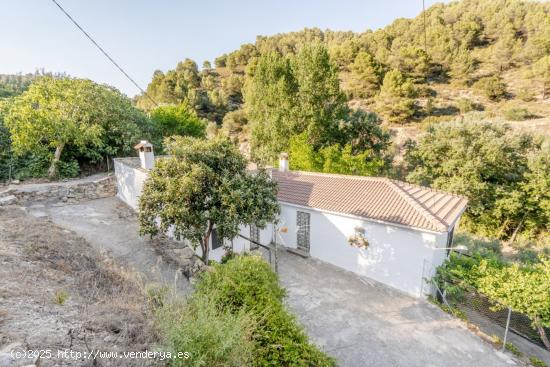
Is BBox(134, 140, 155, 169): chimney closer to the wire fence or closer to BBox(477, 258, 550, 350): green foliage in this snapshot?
the wire fence

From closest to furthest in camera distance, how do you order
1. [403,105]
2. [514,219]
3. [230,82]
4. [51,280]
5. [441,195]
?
1. [51,280]
2. [441,195]
3. [514,219]
4. [403,105]
5. [230,82]

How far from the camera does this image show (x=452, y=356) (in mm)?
7445

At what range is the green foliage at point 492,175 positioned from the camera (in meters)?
19.4

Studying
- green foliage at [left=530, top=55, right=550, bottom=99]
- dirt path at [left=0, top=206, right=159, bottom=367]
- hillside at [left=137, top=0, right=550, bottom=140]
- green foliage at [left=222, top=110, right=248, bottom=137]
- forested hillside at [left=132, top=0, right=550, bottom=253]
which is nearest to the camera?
dirt path at [left=0, top=206, right=159, bottom=367]

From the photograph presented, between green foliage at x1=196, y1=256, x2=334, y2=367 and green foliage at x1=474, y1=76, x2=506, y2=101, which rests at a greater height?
green foliage at x1=474, y1=76, x2=506, y2=101

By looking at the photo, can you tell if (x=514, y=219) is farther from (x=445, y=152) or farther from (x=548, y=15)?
(x=548, y=15)

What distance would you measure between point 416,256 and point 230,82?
48.1 m

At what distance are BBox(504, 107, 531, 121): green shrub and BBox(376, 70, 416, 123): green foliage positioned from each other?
35.3ft

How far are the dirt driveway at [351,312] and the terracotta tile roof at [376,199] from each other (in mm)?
2815

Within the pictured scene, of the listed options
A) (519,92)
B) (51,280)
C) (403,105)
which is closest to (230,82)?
(403,105)

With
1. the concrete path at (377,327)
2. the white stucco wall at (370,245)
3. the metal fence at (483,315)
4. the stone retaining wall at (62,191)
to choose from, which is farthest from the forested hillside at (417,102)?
the metal fence at (483,315)

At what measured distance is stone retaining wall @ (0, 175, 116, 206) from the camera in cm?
1262

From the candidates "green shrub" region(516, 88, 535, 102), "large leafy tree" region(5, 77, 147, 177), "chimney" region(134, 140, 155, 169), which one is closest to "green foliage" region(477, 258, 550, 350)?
"chimney" region(134, 140, 155, 169)

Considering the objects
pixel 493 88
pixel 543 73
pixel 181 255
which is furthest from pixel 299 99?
pixel 543 73
